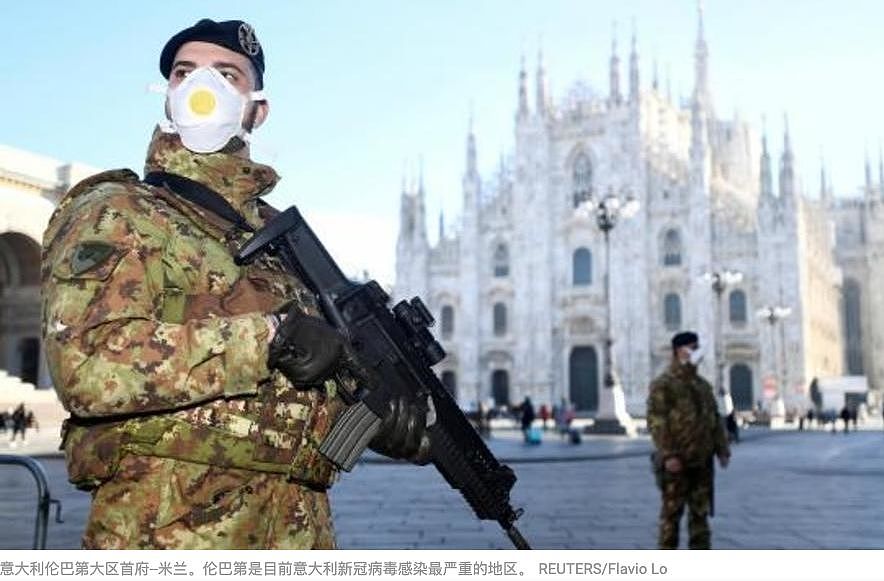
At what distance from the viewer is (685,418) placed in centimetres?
562

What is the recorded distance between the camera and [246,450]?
209 cm

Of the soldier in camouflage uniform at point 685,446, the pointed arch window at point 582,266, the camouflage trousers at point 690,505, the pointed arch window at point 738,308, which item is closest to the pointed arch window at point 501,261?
the pointed arch window at point 582,266

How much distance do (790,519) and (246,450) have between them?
6.52 m

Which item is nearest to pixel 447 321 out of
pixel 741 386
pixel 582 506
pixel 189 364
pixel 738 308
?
pixel 738 308

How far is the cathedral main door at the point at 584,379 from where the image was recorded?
132 ft

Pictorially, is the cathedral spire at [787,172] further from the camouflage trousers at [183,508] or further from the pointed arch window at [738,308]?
the camouflage trousers at [183,508]

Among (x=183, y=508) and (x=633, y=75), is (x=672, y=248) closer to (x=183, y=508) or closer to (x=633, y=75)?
(x=633, y=75)

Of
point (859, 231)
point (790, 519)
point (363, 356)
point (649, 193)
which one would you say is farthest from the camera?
point (859, 231)

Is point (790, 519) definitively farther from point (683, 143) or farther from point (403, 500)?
point (683, 143)

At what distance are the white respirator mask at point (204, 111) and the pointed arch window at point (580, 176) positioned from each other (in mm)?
39559

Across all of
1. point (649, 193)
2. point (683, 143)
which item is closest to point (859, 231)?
point (683, 143)

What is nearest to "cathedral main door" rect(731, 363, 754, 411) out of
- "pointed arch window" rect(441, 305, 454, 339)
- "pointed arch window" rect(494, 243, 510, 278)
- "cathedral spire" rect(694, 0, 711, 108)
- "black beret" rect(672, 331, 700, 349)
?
"pointed arch window" rect(494, 243, 510, 278)

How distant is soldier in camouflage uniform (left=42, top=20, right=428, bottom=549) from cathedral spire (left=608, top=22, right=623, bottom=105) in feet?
133

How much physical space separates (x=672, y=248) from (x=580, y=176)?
557 cm
